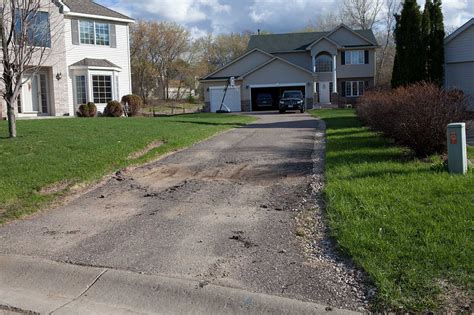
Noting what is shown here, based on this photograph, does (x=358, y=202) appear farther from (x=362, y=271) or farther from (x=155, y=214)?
(x=155, y=214)

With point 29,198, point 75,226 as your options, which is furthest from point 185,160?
point 75,226

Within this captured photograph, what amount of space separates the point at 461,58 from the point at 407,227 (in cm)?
1947

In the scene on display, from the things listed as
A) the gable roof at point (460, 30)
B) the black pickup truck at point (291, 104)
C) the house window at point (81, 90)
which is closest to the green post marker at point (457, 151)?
the gable roof at point (460, 30)

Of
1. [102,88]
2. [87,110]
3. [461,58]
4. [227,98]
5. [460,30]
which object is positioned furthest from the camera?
[227,98]

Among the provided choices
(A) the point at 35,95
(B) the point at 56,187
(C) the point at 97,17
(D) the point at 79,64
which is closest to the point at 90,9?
(C) the point at 97,17

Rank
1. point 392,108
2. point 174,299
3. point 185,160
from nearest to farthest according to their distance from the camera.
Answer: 1. point 174,299
2. point 392,108
3. point 185,160

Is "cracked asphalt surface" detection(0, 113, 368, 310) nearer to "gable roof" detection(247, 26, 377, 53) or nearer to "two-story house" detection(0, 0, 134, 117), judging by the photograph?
"two-story house" detection(0, 0, 134, 117)

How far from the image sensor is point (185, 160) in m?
12.1

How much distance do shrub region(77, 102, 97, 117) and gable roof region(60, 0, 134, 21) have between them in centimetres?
548

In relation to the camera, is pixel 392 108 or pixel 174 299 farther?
pixel 392 108

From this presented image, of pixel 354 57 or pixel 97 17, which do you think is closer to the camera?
pixel 97 17

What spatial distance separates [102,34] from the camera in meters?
31.5

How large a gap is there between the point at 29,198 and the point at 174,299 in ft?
15.3

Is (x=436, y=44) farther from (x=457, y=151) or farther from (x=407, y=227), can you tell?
(x=407, y=227)
